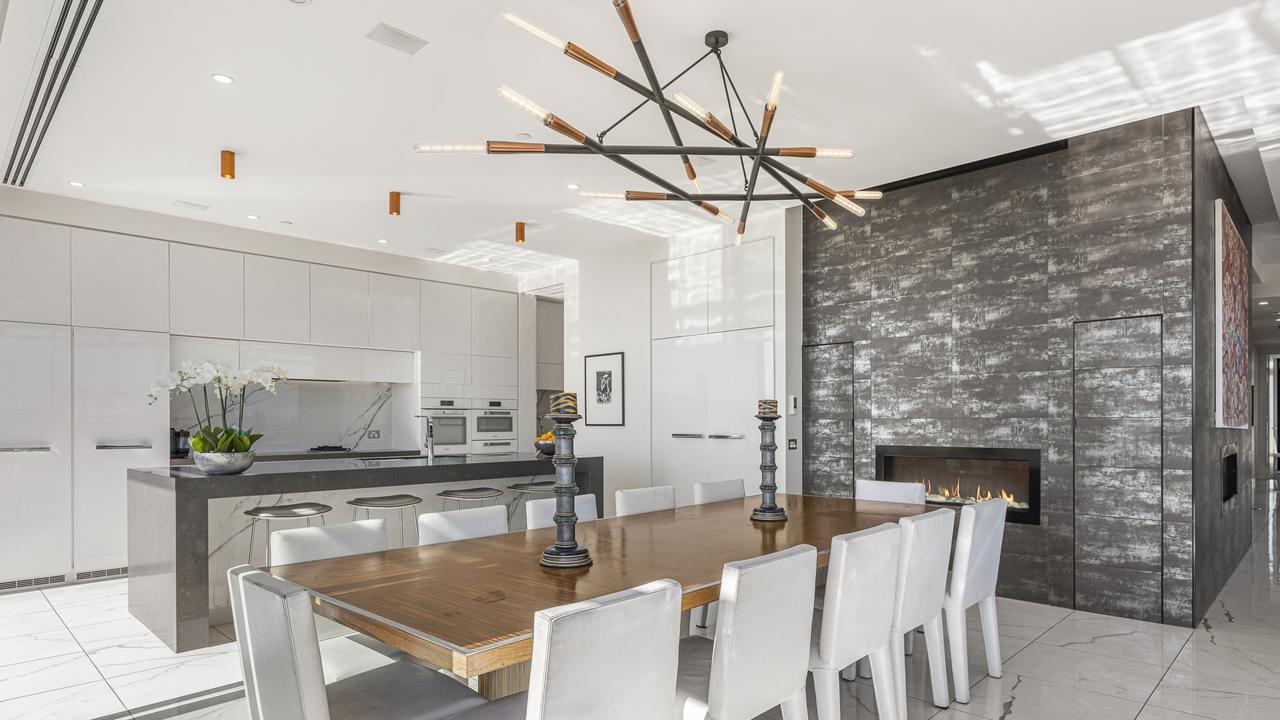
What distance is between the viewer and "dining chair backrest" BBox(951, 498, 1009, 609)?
293 cm

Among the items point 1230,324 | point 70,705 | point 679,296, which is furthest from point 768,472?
point 1230,324

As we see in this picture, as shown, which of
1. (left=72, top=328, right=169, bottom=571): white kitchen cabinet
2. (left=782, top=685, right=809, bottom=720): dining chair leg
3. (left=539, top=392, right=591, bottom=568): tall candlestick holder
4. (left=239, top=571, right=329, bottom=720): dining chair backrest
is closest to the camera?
(left=239, top=571, right=329, bottom=720): dining chair backrest

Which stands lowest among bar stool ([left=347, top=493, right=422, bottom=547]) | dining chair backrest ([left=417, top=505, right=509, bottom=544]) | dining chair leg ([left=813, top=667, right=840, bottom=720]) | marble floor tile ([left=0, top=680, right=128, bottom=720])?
marble floor tile ([left=0, top=680, right=128, bottom=720])

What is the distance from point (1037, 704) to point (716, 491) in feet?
5.76

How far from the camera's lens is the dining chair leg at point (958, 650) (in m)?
2.93

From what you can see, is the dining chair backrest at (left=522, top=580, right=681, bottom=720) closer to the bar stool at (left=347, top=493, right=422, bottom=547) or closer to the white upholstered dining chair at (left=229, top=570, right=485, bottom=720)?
the white upholstered dining chair at (left=229, top=570, right=485, bottom=720)

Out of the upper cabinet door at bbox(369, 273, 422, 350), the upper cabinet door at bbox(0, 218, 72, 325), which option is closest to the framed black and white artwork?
the upper cabinet door at bbox(369, 273, 422, 350)

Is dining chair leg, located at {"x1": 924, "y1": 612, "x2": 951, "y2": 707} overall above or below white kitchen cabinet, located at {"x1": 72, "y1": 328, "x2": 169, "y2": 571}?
below

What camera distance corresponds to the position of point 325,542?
94.7 inches

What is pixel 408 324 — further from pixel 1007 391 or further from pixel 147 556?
pixel 1007 391

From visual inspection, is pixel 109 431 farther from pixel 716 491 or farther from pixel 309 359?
pixel 716 491

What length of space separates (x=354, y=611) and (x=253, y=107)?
116 inches

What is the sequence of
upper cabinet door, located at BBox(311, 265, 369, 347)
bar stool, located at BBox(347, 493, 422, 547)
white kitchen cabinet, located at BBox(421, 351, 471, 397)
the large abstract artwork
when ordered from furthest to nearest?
white kitchen cabinet, located at BBox(421, 351, 471, 397)
upper cabinet door, located at BBox(311, 265, 369, 347)
the large abstract artwork
bar stool, located at BBox(347, 493, 422, 547)

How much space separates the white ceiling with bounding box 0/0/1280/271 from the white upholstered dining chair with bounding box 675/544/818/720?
208 cm
